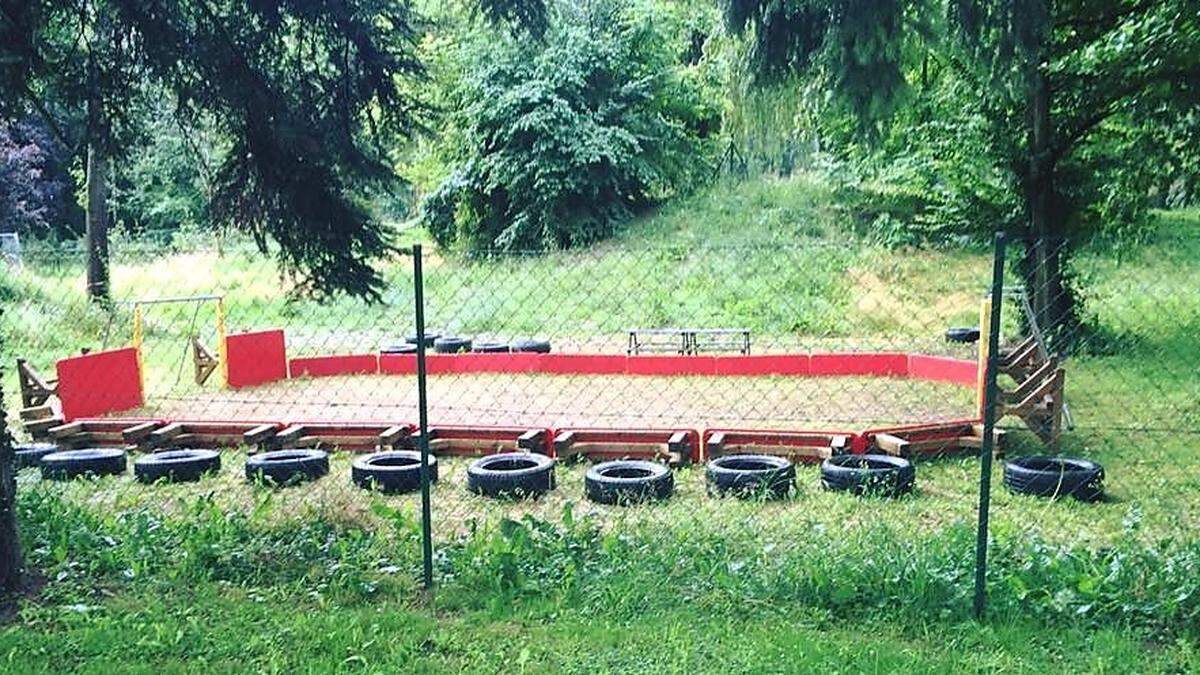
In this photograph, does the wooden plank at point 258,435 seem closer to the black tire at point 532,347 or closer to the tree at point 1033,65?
the tree at point 1033,65

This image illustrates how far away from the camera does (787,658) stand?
11.2 ft

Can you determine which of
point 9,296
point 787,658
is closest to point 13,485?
point 787,658

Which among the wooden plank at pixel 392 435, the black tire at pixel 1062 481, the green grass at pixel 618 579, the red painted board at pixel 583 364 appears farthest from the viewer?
the red painted board at pixel 583 364

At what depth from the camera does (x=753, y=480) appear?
6.34 metres

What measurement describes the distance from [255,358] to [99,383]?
7.30ft

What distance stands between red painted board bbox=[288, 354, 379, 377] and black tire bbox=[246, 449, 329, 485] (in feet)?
17.9

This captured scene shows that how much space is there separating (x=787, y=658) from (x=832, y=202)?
2199 centimetres

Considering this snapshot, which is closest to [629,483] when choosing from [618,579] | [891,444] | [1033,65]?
[618,579]

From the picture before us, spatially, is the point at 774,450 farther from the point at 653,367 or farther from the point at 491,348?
the point at 491,348

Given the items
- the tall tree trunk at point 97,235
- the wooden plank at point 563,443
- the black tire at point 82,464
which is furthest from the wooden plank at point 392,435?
the tall tree trunk at point 97,235

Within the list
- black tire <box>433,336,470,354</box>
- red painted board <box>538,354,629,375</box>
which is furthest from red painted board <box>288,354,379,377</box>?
red painted board <box>538,354,629,375</box>

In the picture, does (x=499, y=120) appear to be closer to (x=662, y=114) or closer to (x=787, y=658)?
(x=662, y=114)

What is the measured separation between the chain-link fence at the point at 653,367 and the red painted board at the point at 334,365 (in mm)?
27

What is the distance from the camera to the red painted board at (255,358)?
38.6 ft
